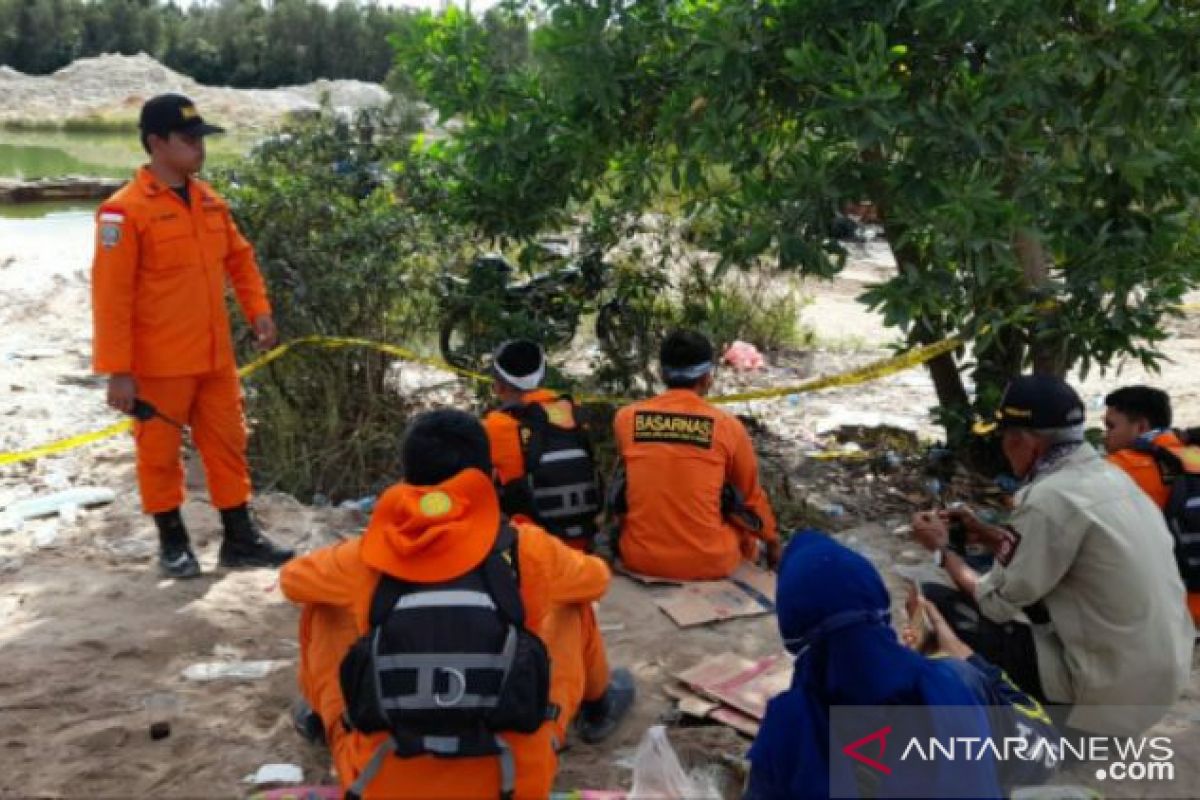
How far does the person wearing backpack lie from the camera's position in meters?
3.75

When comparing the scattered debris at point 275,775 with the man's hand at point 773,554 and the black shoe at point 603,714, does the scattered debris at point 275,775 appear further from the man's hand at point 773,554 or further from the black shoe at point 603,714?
the man's hand at point 773,554

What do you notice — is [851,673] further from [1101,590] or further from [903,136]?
[903,136]

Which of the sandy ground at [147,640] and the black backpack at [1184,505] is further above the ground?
the black backpack at [1184,505]

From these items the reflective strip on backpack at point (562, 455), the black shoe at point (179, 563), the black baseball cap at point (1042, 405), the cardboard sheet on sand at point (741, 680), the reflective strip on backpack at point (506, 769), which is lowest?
the black shoe at point (179, 563)

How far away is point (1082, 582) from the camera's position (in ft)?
9.69

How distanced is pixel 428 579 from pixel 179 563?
2426 millimetres

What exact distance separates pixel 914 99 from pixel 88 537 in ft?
13.2

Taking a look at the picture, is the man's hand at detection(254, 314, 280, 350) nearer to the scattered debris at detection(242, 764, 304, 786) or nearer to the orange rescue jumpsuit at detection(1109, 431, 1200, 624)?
the scattered debris at detection(242, 764, 304, 786)

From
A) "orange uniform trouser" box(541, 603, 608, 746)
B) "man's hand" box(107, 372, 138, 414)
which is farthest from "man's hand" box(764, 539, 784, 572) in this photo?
"man's hand" box(107, 372, 138, 414)

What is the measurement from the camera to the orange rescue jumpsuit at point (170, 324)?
3979 millimetres

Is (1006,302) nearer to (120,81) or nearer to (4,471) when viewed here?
(4,471)

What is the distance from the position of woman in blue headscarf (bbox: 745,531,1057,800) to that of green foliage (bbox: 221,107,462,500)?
11.9 feet

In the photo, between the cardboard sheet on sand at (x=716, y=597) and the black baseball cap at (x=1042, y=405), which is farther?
the cardboard sheet on sand at (x=716, y=597)

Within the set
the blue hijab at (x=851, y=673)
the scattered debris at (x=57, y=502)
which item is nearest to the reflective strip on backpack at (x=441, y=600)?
the blue hijab at (x=851, y=673)
